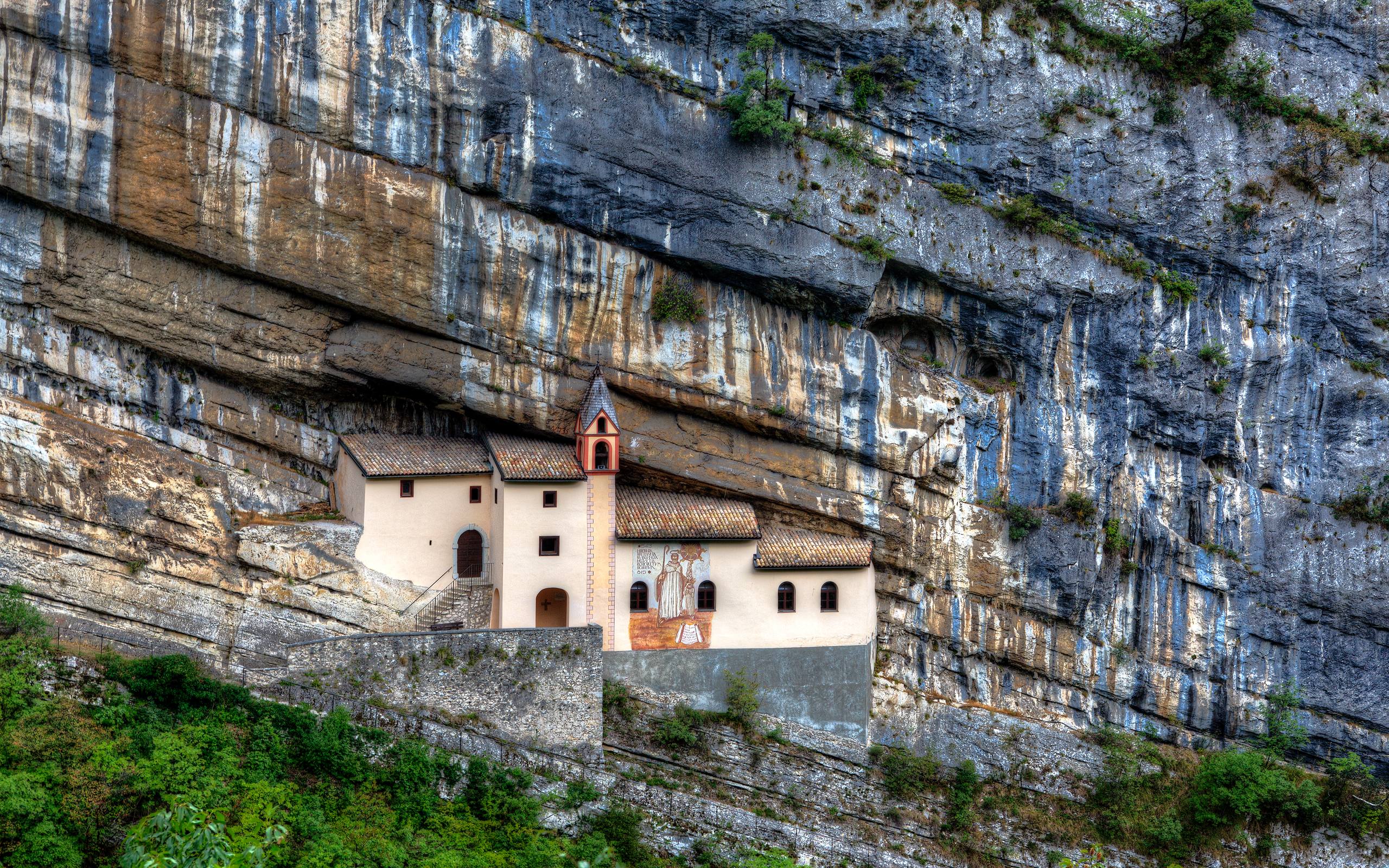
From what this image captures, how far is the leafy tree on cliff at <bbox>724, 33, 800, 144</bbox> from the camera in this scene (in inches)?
1533

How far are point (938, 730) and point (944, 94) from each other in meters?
18.4

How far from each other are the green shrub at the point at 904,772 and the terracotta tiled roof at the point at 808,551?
17.9 ft

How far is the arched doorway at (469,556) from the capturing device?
39844mm

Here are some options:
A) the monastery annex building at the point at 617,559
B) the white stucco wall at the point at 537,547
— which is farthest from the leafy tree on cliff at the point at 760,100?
the white stucco wall at the point at 537,547

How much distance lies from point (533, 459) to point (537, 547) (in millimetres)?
2416

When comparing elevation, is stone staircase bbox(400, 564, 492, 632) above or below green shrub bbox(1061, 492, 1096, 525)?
below

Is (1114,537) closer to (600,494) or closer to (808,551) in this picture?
(808,551)

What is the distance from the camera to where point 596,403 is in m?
39.0

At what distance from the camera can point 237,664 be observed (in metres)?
35.2

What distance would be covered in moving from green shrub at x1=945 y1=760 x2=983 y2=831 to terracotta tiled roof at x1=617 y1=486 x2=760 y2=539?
913 cm

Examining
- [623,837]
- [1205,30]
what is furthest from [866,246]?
[623,837]

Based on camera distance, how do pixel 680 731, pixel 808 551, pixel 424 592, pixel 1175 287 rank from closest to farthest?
pixel 680 731 < pixel 424 592 < pixel 808 551 < pixel 1175 287

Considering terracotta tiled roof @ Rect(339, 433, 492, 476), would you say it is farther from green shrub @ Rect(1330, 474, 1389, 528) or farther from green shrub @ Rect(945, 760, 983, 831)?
green shrub @ Rect(1330, 474, 1389, 528)

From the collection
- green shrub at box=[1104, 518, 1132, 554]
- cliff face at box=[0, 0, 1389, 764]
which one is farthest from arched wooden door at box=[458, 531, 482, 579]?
green shrub at box=[1104, 518, 1132, 554]
